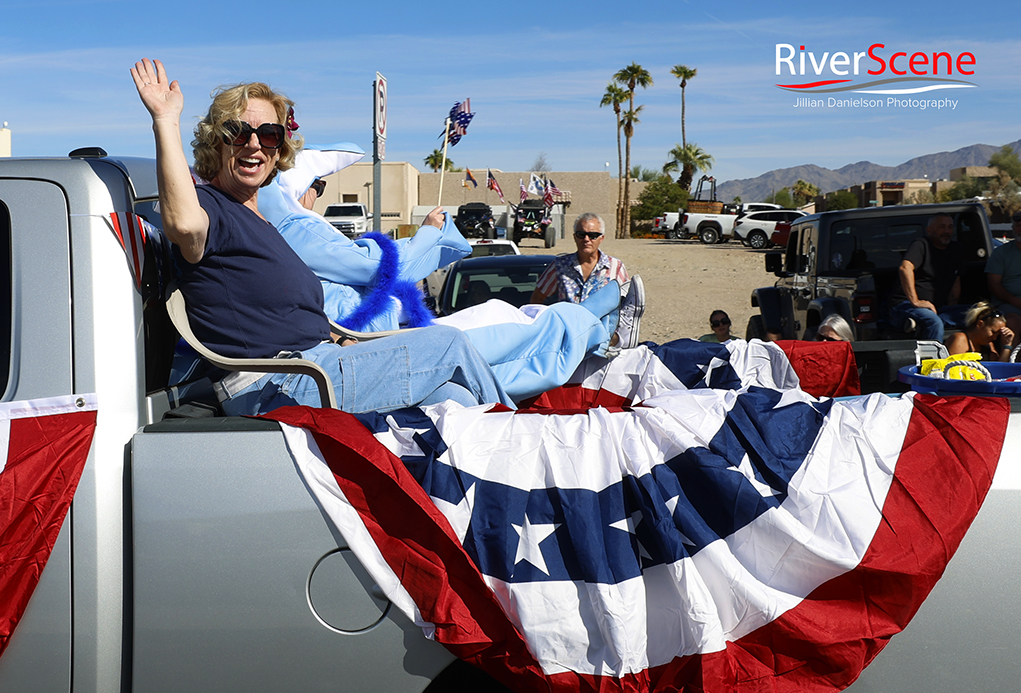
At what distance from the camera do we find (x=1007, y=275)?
6.97 meters

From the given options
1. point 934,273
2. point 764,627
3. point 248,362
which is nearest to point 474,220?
point 934,273

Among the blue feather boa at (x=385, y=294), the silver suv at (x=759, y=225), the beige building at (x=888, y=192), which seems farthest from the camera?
the beige building at (x=888, y=192)

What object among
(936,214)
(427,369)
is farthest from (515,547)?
(936,214)

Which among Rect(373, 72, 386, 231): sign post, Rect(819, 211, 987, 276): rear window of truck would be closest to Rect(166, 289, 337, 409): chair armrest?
Rect(373, 72, 386, 231): sign post

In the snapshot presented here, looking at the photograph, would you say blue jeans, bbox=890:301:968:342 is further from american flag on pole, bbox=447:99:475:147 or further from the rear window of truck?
american flag on pole, bbox=447:99:475:147

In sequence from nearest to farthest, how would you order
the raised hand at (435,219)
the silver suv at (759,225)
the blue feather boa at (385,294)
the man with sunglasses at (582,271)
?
1. the blue feather boa at (385,294)
2. the raised hand at (435,219)
3. the man with sunglasses at (582,271)
4. the silver suv at (759,225)

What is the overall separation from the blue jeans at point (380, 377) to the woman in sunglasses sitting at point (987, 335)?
15.1ft

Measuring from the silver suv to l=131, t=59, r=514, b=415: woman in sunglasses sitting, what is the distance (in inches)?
1284

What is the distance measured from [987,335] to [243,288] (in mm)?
5502

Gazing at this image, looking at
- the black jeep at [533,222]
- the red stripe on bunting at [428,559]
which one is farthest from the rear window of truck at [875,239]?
the black jeep at [533,222]

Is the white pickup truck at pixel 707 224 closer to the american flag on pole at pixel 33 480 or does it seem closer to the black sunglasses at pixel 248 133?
the black sunglasses at pixel 248 133

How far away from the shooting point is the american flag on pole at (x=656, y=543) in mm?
1735

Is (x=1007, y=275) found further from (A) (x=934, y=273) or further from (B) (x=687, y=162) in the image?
(B) (x=687, y=162)

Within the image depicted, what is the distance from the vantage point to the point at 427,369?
2309 millimetres
